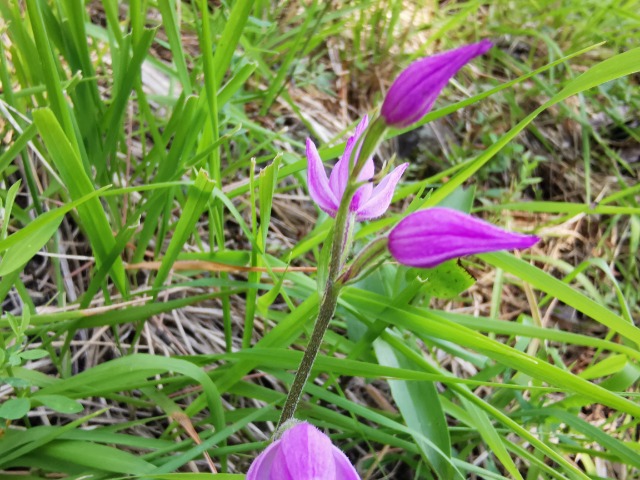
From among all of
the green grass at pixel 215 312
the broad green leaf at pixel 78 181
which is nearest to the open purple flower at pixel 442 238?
the green grass at pixel 215 312

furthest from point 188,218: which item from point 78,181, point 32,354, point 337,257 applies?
point 337,257

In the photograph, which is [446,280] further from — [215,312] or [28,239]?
[28,239]

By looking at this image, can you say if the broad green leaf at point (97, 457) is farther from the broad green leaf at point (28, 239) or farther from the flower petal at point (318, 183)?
the flower petal at point (318, 183)

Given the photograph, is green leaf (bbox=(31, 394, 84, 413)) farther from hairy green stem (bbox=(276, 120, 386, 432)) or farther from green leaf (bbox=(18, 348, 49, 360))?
hairy green stem (bbox=(276, 120, 386, 432))

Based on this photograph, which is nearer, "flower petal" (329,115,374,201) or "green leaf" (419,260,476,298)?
"flower petal" (329,115,374,201)

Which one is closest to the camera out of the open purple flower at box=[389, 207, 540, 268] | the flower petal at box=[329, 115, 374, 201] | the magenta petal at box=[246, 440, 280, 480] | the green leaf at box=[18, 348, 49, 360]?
the open purple flower at box=[389, 207, 540, 268]

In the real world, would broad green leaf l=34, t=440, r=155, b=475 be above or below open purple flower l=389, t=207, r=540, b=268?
below

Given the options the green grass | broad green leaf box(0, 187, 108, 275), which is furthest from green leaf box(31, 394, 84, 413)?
broad green leaf box(0, 187, 108, 275)
